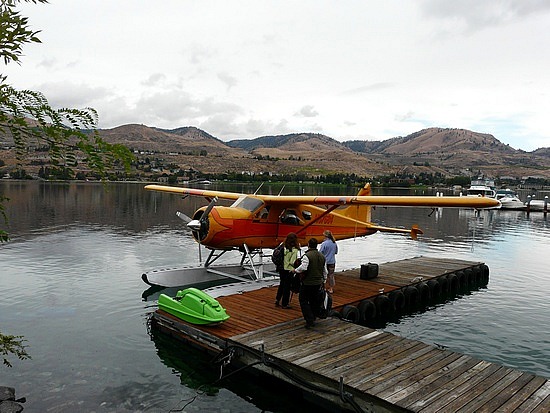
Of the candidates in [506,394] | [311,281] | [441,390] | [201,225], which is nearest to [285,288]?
[311,281]

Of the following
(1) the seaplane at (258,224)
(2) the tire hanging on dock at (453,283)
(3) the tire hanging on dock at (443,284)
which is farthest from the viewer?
(2) the tire hanging on dock at (453,283)

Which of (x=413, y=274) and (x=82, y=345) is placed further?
(x=413, y=274)

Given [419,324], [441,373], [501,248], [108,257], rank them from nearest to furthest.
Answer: [441,373], [419,324], [108,257], [501,248]

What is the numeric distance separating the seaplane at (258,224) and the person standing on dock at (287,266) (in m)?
3.12

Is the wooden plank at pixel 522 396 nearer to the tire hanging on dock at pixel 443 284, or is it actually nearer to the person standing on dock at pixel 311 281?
the person standing on dock at pixel 311 281

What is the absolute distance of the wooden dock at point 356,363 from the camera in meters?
6.58

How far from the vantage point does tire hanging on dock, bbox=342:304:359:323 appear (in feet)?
37.1

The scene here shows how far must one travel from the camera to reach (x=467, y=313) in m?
14.3

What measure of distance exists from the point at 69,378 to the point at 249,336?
3.42 meters

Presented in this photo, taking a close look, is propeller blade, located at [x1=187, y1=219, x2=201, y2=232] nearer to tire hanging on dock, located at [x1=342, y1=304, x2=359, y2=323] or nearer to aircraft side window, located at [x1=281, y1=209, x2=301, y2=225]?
aircraft side window, located at [x1=281, y1=209, x2=301, y2=225]

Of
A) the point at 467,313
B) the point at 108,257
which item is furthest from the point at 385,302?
the point at 108,257

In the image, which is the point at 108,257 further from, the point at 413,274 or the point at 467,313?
the point at 467,313

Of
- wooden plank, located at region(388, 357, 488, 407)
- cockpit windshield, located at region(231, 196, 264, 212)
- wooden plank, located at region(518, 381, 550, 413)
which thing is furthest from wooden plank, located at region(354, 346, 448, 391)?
cockpit windshield, located at region(231, 196, 264, 212)

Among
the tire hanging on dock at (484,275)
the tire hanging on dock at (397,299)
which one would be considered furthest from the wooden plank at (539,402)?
the tire hanging on dock at (484,275)
